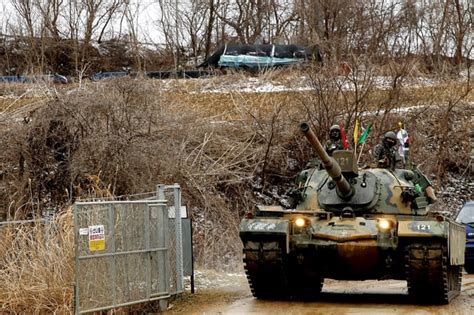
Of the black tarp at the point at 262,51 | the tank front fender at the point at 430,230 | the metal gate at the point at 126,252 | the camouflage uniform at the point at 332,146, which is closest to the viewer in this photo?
the metal gate at the point at 126,252

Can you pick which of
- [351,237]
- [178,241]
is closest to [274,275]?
[351,237]

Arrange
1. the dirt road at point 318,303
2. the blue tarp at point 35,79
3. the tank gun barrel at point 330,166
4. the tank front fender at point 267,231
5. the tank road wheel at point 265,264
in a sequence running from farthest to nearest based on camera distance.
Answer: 1. the blue tarp at point 35,79
2. the tank road wheel at point 265,264
3. the tank front fender at point 267,231
4. the dirt road at point 318,303
5. the tank gun barrel at point 330,166

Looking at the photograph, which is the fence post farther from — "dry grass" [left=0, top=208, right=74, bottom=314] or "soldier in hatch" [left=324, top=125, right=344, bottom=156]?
"soldier in hatch" [left=324, top=125, right=344, bottom=156]

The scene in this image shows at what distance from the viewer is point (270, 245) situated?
1404 cm

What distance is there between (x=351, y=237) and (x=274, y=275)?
4.21ft

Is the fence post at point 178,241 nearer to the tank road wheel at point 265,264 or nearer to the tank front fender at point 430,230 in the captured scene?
the tank road wheel at point 265,264

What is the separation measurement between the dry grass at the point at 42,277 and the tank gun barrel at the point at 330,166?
3.49 m

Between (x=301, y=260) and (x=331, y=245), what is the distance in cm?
63

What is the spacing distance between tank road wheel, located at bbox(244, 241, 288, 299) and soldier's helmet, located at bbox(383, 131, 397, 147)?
2.91m

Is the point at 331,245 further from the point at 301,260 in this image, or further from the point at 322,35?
the point at 322,35

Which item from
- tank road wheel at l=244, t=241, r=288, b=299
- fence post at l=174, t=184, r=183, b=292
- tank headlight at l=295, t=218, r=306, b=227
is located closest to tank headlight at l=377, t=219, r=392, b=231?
tank headlight at l=295, t=218, r=306, b=227

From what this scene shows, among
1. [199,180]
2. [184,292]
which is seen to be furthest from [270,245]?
[199,180]

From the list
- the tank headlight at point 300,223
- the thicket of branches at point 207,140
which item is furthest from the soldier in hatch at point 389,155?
the thicket of branches at point 207,140

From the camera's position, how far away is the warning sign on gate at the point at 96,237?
1208 cm
